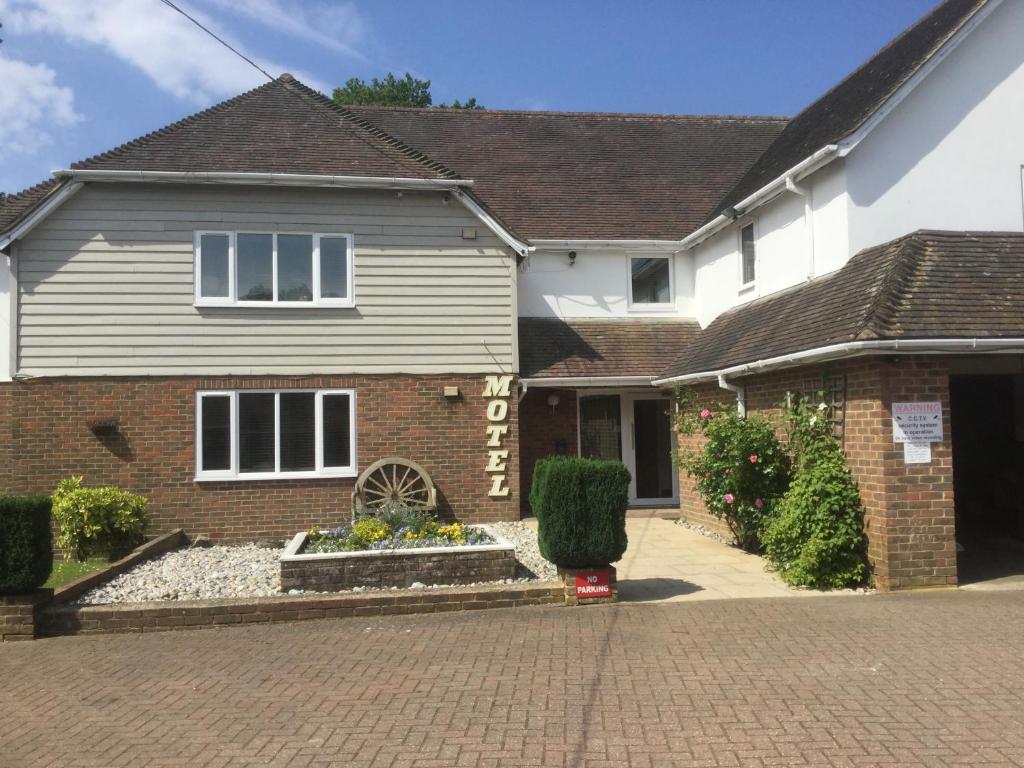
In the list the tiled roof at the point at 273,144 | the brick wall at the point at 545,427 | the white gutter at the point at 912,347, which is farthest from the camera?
the brick wall at the point at 545,427

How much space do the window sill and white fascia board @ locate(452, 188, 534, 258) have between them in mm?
4496

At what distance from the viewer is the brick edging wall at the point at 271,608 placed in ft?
25.8

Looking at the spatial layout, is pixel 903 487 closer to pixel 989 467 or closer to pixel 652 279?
pixel 989 467

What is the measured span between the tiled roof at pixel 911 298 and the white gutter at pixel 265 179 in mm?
5600

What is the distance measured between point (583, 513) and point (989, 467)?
8.79 m

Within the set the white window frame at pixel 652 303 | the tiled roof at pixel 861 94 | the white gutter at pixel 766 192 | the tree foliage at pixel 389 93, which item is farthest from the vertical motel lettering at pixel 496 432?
the tree foliage at pixel 389 93

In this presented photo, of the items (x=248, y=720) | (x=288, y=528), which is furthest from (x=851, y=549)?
(x=288, y=528)

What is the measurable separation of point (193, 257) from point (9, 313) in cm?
307

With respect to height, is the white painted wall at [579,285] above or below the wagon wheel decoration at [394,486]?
above

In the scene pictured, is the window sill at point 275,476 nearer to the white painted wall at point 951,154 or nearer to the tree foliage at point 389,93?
the white painted wall at point 951,154

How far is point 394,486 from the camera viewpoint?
1320cm

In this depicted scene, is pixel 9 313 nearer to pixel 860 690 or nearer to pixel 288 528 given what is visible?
pixel 288 528

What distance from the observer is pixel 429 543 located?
949 cm

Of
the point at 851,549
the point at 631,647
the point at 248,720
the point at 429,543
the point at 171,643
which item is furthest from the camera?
the point at 429,543
